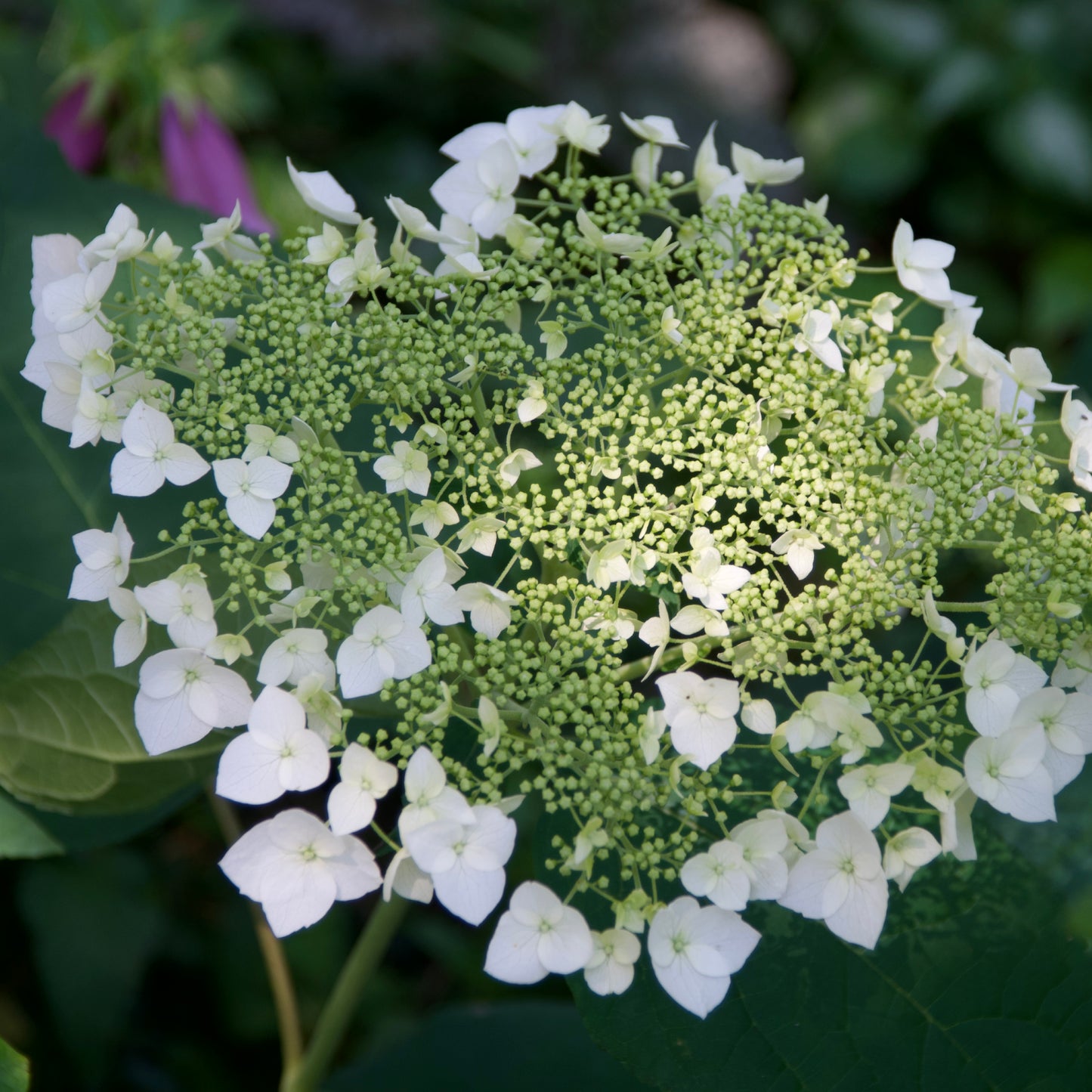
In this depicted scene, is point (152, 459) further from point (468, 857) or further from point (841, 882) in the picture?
point (841, 882)

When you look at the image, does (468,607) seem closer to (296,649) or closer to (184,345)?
(296,649)

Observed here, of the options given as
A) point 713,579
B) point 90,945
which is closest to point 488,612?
point 713,579

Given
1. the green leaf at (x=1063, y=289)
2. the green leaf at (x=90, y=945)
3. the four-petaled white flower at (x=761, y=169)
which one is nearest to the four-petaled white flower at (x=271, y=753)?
the four-petaled white flower at (x=761, y=169)

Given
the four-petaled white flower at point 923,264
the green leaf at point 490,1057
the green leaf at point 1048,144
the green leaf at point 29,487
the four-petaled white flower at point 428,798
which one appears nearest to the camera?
the four-petaled white flower at point 428,798

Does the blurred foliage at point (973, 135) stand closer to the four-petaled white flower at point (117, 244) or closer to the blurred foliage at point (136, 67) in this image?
the blurred foliage at point (136, 67)

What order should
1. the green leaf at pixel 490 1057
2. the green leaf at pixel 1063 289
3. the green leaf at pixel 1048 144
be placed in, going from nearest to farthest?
the green leaf at pixel 490 1057 < the green leaf at pixel 1063 289 < the green leaf at pixel 1048 144

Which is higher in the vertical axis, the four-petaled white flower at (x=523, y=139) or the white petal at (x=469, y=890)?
the four-petaled white flower at (x=523, y=139)
